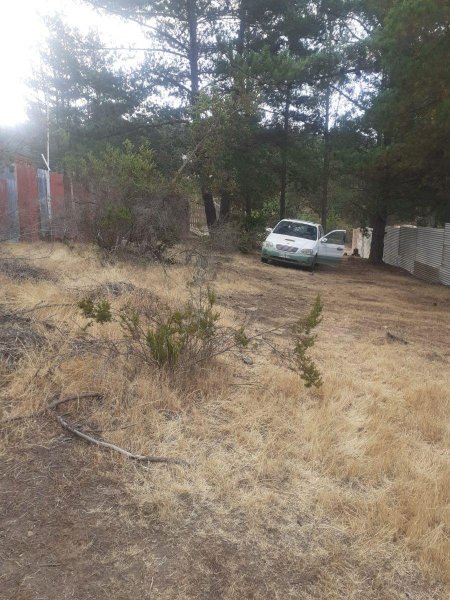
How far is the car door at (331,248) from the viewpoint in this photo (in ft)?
48.4

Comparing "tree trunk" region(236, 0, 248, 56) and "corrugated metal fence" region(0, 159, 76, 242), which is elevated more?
"tree trunk" region(236, 0, 248, 56)

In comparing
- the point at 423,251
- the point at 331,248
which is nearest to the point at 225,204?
the point at 331,248

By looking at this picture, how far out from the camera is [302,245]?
1407 centimetres

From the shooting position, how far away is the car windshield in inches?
581

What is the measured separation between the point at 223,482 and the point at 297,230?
43.2ft

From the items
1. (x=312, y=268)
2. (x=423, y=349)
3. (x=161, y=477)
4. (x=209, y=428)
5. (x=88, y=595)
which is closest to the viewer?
(x=88, y=595)

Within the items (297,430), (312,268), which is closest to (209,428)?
(297,430)

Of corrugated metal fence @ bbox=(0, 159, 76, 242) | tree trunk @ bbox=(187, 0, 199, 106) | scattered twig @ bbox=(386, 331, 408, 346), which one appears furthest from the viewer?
tree trunk @ bbox=(187, 0, 199, 106)

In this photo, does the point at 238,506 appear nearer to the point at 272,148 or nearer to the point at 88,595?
the point at 88,595

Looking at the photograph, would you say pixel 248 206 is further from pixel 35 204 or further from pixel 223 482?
pixel 223 482

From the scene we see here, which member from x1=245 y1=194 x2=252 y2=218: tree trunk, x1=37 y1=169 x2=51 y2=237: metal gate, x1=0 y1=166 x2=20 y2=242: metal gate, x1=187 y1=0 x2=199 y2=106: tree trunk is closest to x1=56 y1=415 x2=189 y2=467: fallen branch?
x1=0 y1=166 x2=20 y2=242: metal gate

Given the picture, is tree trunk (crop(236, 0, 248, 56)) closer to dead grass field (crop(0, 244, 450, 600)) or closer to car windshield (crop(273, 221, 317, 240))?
car windshield (crop(273, 221, 317, 240))

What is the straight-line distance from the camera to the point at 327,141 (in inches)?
698

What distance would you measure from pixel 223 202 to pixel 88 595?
17.9 metres
